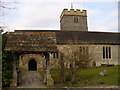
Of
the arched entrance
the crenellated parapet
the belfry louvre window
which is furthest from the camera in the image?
the crenellated parapet

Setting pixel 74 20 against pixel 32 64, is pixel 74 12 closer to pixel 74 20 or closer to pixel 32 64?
pixel 74 20

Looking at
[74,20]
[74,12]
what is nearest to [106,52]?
[74,20]

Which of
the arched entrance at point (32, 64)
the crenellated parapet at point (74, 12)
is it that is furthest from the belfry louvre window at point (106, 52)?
the crenellated parapet at point (74, 12)

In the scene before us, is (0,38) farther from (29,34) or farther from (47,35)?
(47,35)

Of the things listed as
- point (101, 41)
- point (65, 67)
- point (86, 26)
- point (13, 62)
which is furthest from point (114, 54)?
point (13, 62)

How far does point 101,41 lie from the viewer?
38.3m

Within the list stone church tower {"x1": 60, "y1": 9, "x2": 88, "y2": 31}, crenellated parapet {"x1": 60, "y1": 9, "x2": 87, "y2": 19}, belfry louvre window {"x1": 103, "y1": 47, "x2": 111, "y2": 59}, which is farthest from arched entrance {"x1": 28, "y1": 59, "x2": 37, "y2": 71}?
crenellated parapet {"x1": 60, "y1": 9, "x2": 87, "y2": 19}

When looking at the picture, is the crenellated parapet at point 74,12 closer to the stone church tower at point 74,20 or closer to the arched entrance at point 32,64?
the stone church tower at point 74,20

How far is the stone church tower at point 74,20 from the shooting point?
48.4 meters

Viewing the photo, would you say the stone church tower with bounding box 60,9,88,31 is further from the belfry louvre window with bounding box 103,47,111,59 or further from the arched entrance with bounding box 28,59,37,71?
the arched entrance with bounding box 28,59,37,71

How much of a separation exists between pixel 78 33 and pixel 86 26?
10032 mm

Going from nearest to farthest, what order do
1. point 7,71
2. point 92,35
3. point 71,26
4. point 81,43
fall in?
point 7,71, point 81,43, point 92,35, point 71,26

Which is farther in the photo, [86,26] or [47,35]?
→ [86,26]

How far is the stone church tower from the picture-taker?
159 ft
